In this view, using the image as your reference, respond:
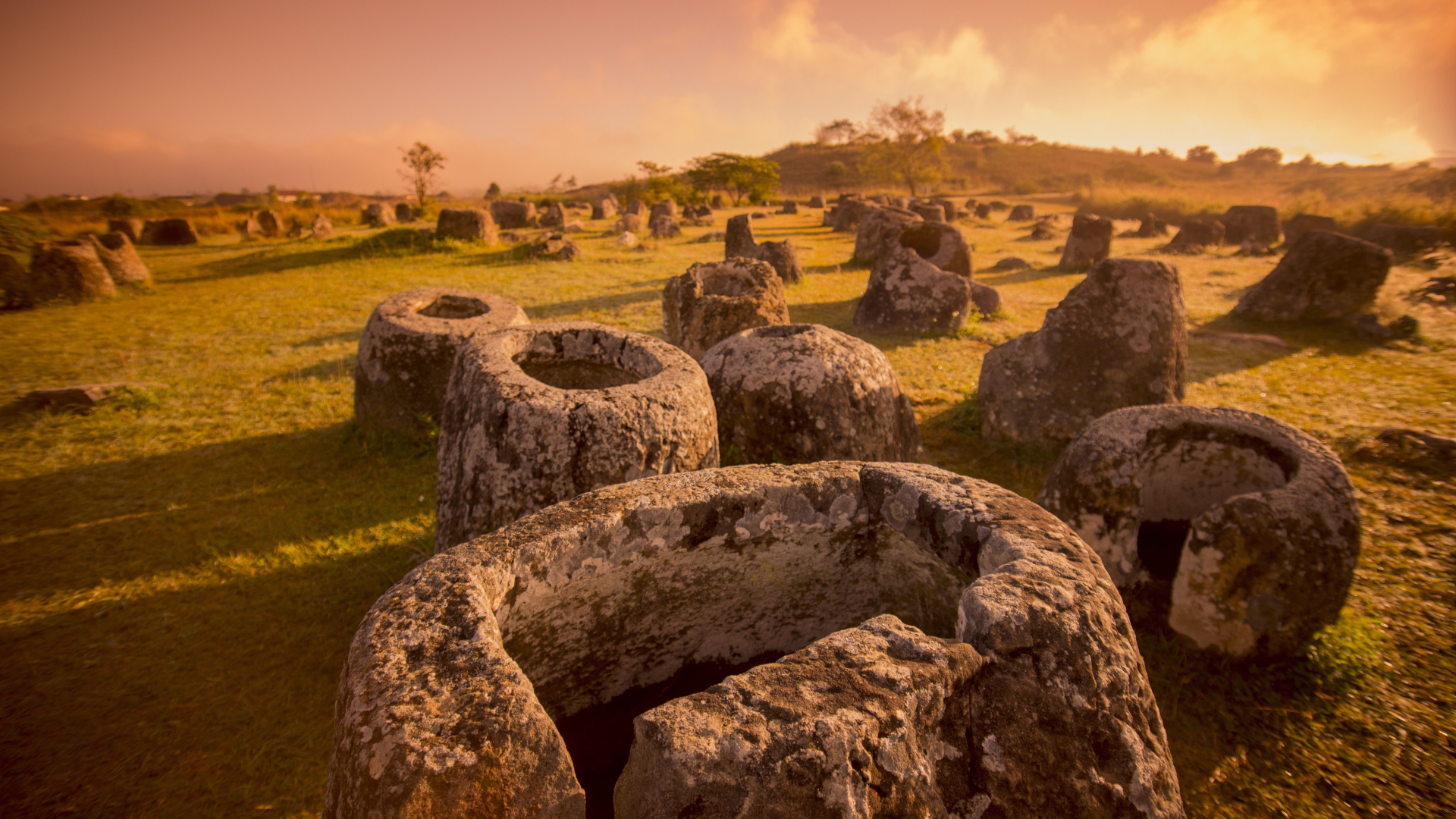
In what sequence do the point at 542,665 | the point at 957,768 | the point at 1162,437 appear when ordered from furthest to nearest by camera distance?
the point at 1162,437 → the point at 542,665 → the point at 957,768

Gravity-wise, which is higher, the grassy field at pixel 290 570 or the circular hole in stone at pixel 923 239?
the circular hole in stone at pixel 923 239

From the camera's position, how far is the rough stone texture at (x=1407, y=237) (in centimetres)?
1354

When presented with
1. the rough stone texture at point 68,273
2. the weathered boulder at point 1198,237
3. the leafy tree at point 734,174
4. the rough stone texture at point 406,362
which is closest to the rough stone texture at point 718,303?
the rough stone texture at point 406,362

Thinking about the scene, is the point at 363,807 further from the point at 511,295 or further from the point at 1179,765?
the point at 511,295

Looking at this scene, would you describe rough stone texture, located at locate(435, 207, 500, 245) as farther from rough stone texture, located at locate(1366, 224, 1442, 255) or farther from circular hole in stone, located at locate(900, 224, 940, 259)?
rough stone texture, located at locate(1366, 224, 1442, 255)

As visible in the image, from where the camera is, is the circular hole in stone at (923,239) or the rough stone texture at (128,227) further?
the rough stone texture at (128,227)

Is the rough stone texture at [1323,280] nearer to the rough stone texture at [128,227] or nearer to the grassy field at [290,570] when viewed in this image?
the grassy field at [290,570]

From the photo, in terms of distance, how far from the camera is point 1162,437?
11.0 ft

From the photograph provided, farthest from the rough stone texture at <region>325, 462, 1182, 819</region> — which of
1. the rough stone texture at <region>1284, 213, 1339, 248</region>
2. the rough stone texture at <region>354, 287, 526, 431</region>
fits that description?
the rough stone texture at <region>1284, 213, 1339, 248</region>

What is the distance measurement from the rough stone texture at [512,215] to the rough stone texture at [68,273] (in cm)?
1382

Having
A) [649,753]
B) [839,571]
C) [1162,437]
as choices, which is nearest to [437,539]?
[839,571]

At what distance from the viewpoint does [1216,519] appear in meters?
2.87

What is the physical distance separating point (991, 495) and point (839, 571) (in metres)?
0.57

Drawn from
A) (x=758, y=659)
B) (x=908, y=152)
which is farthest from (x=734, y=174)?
(x=758, y=659)
